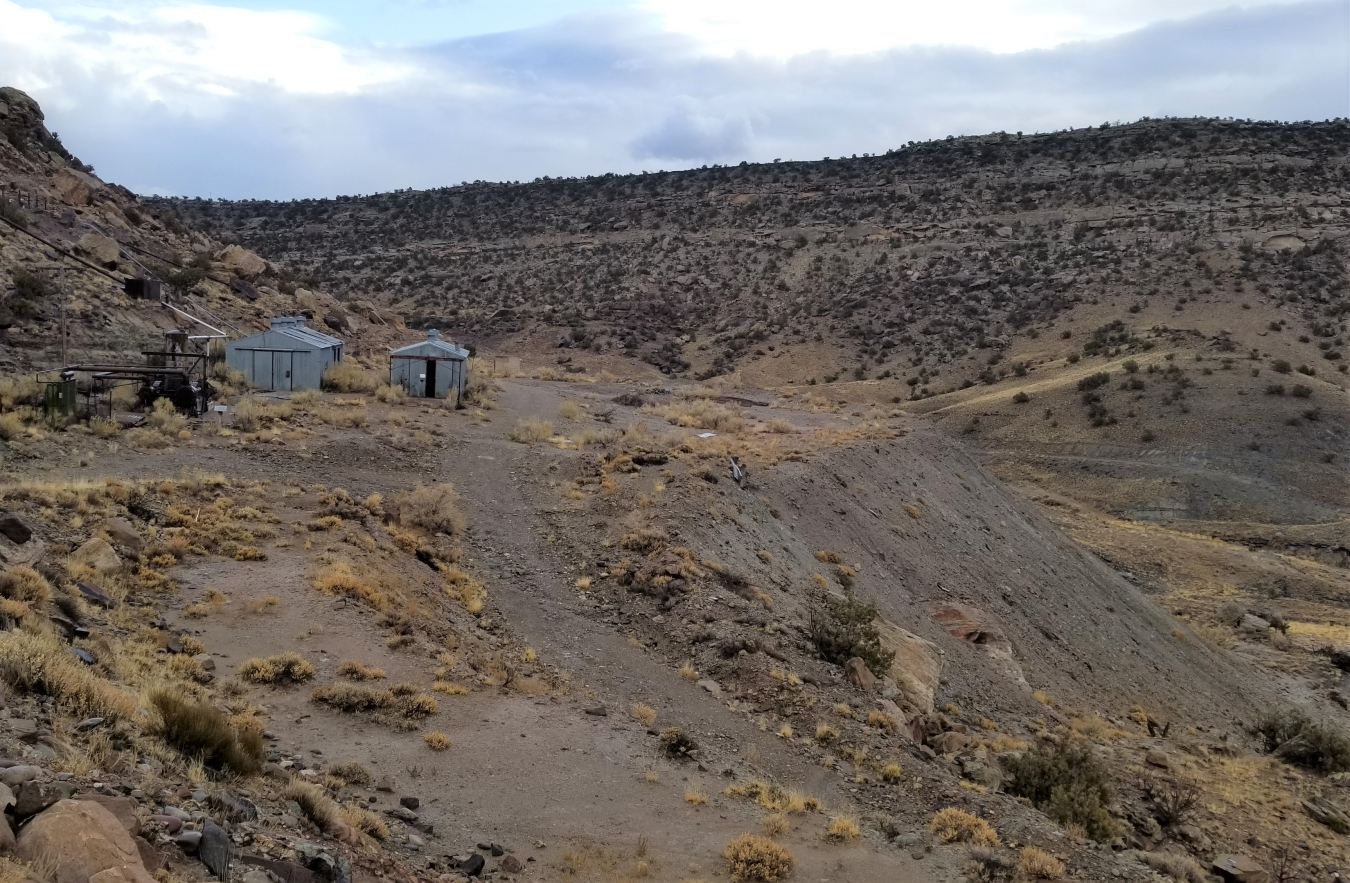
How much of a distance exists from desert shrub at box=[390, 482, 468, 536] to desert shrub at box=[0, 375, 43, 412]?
11662 mm

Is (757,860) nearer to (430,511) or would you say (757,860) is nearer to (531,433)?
(430,511)

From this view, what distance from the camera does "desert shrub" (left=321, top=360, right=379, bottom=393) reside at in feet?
116

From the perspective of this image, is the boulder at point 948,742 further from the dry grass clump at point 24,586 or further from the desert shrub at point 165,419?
the desert shrub at point 165,419

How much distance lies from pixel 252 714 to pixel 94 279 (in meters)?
32.2

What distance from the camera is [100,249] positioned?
126 ft

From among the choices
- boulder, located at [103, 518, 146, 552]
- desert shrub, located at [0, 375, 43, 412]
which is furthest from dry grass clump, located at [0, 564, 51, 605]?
desert shrub, located at [0, 375, 43, 412]

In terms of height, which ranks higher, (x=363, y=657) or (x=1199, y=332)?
(x=1199, y=332)

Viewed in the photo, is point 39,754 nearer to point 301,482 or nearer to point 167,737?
point 167,737

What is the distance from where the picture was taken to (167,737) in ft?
26.1

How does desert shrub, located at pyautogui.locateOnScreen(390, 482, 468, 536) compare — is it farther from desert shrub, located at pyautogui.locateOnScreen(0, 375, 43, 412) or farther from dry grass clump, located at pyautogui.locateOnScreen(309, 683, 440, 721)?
desert shrub, located at pyautogui.locateOnScreen(0, 375, 43, 412)

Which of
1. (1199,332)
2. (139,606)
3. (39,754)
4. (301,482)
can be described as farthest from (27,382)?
(1199,332)

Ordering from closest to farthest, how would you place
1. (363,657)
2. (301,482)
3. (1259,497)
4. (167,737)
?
(167,737) → (363,657) → (301,482) → (1259,497)

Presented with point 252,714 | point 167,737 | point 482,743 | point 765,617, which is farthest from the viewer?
point 765,617

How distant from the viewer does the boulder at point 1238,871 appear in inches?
507
